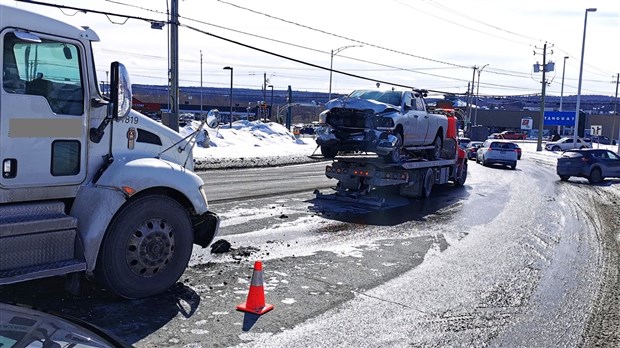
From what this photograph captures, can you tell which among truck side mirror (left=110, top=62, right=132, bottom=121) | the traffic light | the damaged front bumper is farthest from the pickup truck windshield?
the traffic light

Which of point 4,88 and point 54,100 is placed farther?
point 54,100

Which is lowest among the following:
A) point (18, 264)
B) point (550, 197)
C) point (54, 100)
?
point (550, 197)

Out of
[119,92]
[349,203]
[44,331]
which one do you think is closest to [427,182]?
[349,203]

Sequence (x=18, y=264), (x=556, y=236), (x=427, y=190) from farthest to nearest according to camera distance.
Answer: (x=427, y=190) → (x=556, y=236) → (x=18, y=264)

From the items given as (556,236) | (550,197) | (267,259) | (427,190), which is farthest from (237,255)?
(550,197)

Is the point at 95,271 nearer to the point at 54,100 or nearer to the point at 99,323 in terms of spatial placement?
the point at 99,323

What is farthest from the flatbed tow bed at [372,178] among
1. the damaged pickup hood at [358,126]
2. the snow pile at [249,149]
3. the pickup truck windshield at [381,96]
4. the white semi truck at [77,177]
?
the white semi truck at [77,177]

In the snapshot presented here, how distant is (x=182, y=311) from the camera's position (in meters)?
5.93

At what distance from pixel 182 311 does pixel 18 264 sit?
5.28 feet

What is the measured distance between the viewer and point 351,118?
14.9 m

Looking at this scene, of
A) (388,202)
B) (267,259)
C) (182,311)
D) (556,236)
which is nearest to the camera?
(182,311)

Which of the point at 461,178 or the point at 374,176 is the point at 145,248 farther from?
the point at 461,178

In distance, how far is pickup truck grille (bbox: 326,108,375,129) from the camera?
14.8 m

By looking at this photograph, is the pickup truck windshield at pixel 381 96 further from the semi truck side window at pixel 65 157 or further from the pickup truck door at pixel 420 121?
the semi truck side window at pixel 65 157
